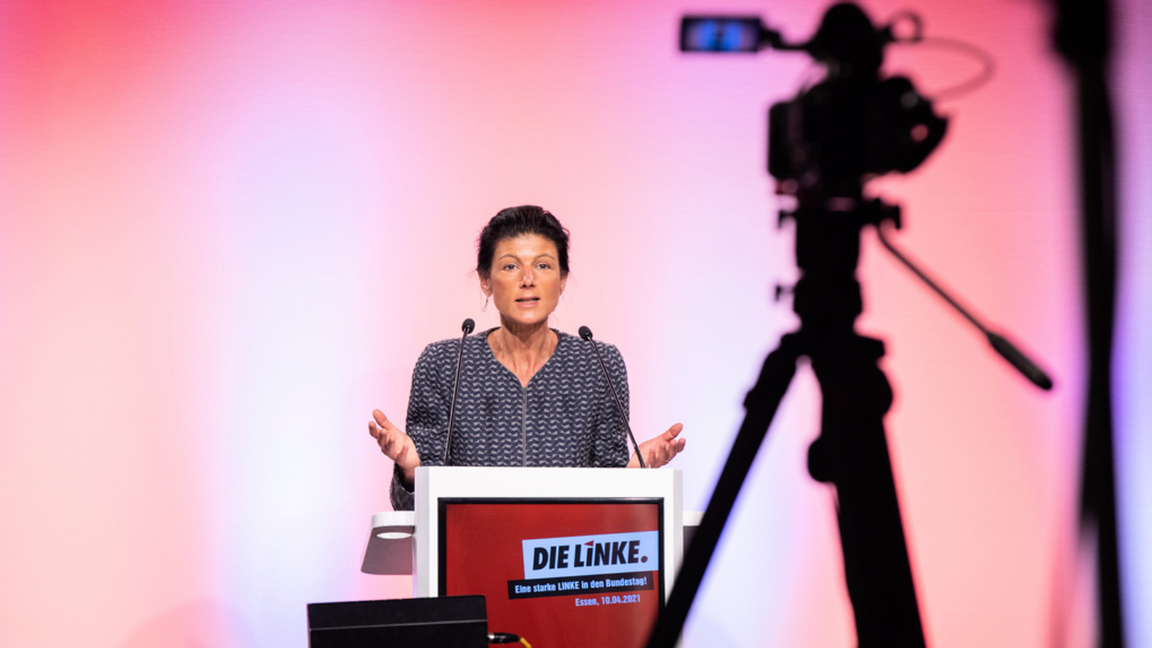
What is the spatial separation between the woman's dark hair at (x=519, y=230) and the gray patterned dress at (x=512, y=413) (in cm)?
21

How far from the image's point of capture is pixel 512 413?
6.69 feet

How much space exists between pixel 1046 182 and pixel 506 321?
184 centimetres

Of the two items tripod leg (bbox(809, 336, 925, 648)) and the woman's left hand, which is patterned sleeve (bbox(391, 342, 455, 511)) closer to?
the woman's left hand

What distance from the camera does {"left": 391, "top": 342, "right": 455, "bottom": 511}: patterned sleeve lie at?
2006 millimetres

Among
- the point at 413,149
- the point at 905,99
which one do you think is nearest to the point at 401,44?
the point at 413,149

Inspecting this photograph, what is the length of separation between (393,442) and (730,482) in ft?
3.10

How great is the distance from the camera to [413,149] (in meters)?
2.91

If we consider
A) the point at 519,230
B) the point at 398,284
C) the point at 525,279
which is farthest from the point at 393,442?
the point at 398,284

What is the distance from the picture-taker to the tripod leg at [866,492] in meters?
0.81

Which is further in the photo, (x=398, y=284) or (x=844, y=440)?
(x=398, y=284)

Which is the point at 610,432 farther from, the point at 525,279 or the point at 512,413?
the point at 525,279

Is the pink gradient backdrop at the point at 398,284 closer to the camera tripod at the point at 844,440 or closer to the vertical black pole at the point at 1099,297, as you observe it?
the camera tripod at the point at 844,440

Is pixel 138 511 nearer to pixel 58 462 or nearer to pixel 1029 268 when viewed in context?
pixel 58 462

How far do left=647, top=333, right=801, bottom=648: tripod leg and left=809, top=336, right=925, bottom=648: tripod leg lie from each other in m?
0.03
